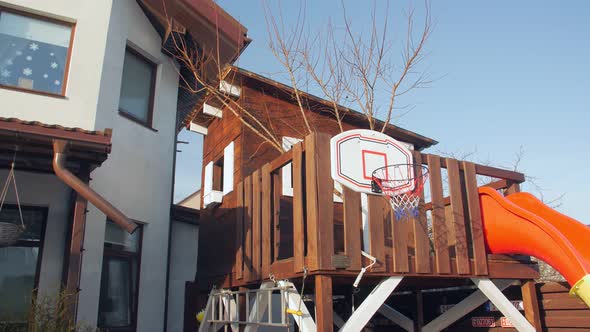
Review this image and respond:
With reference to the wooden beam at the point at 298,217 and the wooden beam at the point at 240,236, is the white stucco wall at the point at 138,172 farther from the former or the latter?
the wooden beam at the point at 298,217

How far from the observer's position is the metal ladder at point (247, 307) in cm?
611

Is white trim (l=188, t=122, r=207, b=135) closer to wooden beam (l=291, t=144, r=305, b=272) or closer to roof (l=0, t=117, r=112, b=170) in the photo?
roof (l=0, t=117, r=112, b=170)

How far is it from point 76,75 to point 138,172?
1.84m

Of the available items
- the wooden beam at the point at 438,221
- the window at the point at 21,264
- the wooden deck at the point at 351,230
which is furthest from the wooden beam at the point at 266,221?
the window at the point at 21,264

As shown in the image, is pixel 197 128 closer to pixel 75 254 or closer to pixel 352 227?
pixel 75 254

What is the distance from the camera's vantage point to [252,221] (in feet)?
24.2

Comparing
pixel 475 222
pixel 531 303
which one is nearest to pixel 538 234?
pixel 475 222

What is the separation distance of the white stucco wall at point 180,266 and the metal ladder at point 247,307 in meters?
1.50

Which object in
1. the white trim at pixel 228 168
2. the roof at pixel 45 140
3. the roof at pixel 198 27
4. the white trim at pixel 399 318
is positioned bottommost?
the white trim at pixel 399 318

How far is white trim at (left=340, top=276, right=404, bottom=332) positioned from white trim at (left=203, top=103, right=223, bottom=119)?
604 cm

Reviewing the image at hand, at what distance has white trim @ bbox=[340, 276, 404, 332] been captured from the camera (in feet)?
18.4

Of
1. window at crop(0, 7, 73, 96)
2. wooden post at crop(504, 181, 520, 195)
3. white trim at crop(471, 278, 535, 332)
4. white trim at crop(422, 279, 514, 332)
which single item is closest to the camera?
white trim at crop(471, 278, 535, 332)

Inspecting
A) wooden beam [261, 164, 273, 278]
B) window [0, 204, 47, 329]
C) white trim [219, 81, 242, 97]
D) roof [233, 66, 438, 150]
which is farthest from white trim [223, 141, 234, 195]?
window [0, 204, 47, 329]

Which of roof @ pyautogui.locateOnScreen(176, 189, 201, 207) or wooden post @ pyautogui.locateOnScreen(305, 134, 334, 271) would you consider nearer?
wooden post @ pyautogui.locateOnScreen(305, 134, 334, 271)
